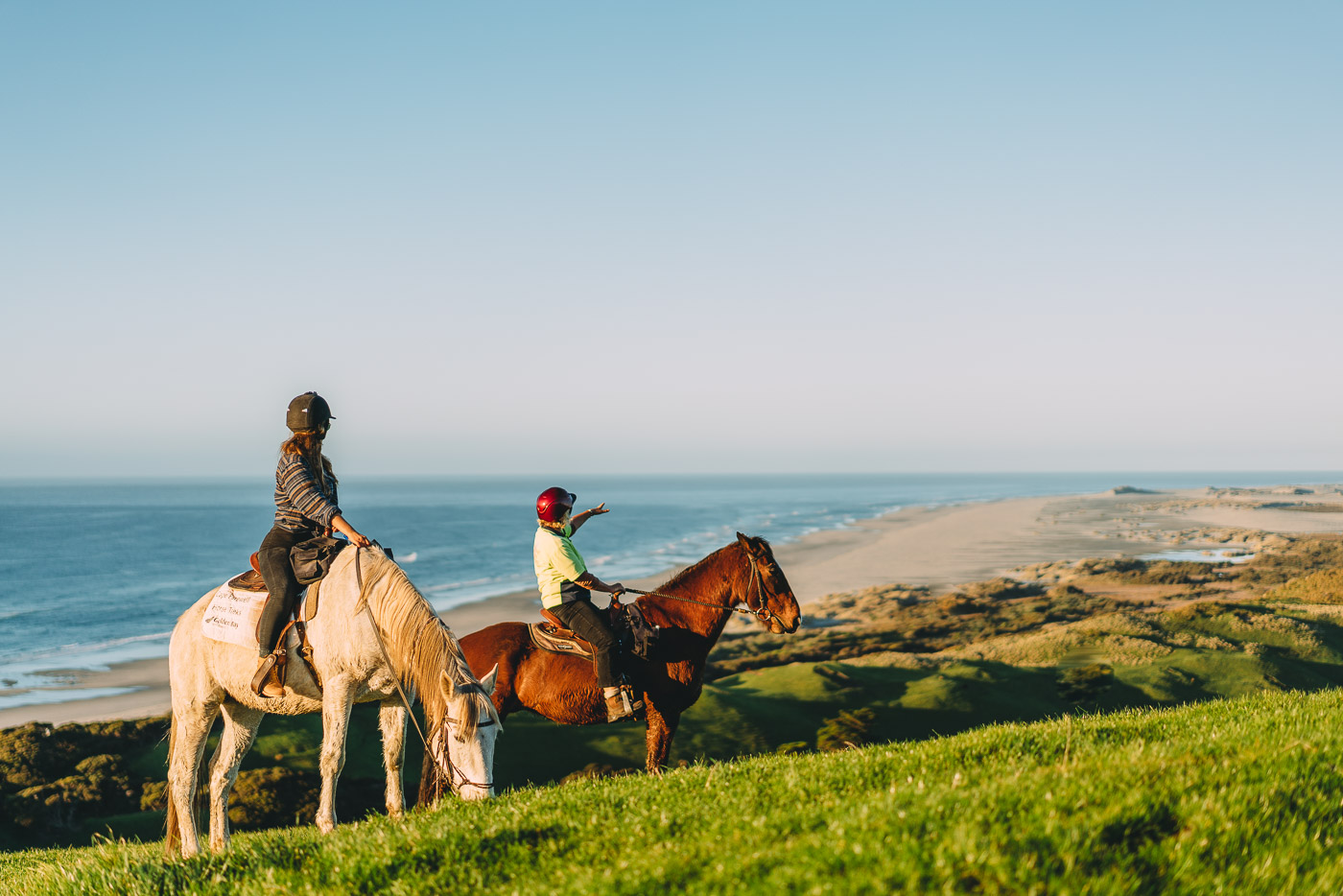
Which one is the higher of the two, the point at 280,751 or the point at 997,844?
the point at 997,844

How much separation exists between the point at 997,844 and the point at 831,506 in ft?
548

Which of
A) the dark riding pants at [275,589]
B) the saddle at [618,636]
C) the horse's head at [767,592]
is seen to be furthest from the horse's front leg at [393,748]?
the horse's head at [767,592]

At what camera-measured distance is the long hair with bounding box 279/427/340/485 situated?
776 centimetres

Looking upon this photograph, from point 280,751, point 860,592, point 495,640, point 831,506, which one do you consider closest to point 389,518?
point 831,506

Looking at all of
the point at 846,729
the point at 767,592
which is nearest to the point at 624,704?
the point at 767,592

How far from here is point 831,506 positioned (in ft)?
550

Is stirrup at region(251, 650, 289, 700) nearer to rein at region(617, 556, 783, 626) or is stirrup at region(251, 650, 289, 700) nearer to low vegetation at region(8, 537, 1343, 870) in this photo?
low vegetation at region(8, 537, 1343, 870)

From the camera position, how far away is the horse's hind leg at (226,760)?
7961 mm

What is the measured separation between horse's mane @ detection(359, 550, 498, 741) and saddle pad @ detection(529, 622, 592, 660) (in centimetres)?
222

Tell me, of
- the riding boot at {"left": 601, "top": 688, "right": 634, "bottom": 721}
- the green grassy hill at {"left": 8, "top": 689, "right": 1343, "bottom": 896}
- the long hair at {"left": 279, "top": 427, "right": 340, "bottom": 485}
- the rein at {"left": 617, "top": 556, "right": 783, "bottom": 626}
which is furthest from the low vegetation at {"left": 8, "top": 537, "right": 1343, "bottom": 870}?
the long hair at {"left": 279, "top": 427, "right": 340, "bottom": 485}

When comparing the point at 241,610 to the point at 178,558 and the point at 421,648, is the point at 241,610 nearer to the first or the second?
the point at 421,648

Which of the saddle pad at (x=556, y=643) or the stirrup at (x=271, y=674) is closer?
the stirrup at (x=271, y=674)

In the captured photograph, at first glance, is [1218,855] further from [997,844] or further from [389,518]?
[389,518]

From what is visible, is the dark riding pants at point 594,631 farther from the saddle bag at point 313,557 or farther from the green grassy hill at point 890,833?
the saddle bag at point 313,557
